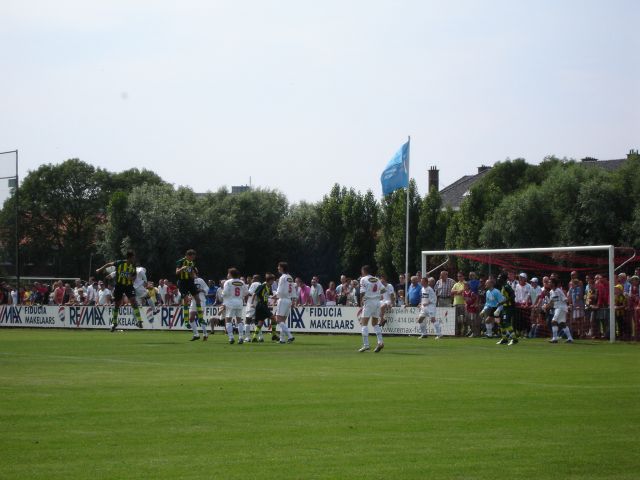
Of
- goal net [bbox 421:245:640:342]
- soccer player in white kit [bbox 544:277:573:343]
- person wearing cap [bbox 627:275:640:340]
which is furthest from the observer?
goal net [bbox 421:245:640:342]

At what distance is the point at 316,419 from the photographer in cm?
1302

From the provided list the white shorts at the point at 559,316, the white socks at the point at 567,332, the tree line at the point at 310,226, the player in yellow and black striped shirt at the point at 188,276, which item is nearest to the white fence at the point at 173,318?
the white shorts at the point at 559,316

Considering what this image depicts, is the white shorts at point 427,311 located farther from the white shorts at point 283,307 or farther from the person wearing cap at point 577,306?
the white shorts at point 283,307

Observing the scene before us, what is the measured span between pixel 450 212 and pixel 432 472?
86.5 m

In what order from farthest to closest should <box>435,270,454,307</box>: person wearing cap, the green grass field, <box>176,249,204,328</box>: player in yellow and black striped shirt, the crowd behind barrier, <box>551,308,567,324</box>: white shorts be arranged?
1. <box>435,270,454,307</box>: person wearing cap
2. the crowd behind barrier
3. <box>551,308,567,324</box>: white shorts
4. <box>176,249,204,328</box>: player in yellow and black striped shirt
5. the green grass field

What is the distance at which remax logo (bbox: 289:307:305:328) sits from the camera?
42344 mm

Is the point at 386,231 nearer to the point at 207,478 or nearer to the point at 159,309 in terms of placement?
the point at 159,309

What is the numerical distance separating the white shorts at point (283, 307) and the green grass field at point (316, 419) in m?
9.65

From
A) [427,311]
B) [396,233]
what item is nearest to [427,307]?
[427,311]

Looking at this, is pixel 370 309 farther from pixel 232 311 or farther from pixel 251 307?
pixel 232 311

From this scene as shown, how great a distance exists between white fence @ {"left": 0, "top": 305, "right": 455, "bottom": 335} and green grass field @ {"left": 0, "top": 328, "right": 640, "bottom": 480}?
16.3m

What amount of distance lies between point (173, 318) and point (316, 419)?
32.2 metres

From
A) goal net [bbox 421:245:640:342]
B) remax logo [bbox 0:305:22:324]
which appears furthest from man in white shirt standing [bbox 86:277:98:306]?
goal net [bbox 421:245:640:342]

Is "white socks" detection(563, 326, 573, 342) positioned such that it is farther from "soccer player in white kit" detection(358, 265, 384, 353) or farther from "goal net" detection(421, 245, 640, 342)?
"soccer player in white kit" detection(358, 265, 384, 353)
